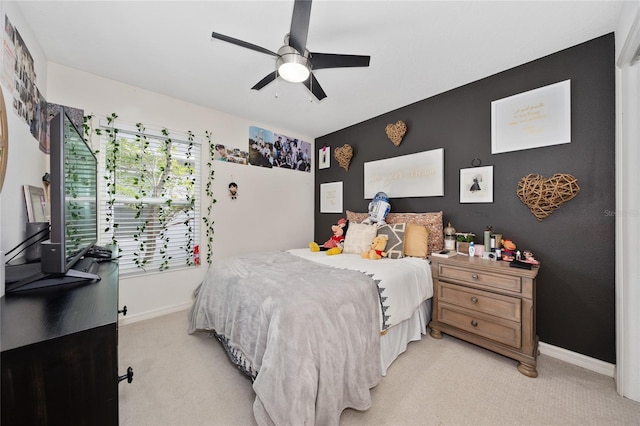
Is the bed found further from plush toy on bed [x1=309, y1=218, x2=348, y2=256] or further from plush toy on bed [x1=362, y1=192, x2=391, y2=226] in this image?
plush toy on bed [x1=362, y1=192, x2=391, y2=226]

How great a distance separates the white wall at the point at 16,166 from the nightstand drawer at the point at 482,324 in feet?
10.5

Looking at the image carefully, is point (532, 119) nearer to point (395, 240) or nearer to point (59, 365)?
point (395, 240)

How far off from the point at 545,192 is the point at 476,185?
0.57m

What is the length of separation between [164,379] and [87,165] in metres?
1.65

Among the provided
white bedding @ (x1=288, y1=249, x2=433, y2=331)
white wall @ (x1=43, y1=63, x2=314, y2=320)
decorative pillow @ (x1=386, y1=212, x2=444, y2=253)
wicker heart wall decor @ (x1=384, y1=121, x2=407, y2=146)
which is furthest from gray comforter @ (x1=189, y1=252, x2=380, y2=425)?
wicker heart wall decor @ (x1=384, y1=121, x2=407, y2=146)

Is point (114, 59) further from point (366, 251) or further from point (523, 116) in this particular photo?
point (523, 116)

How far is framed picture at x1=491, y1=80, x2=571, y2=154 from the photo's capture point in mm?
2070

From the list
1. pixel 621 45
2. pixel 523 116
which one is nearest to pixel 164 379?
pixel 523 116

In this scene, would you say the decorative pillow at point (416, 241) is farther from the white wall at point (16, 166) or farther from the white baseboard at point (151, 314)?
the white wall at point (16, 166)

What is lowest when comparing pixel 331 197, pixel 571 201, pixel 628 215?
pixel 628 215

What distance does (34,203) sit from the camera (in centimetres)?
168

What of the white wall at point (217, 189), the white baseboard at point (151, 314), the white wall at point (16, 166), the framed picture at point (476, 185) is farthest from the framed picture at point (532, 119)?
the white baseboard at point (151, 314)

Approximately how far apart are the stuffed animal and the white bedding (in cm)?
7

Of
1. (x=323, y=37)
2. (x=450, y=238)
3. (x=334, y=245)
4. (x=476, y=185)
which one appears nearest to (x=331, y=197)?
(x=334, y=245)
